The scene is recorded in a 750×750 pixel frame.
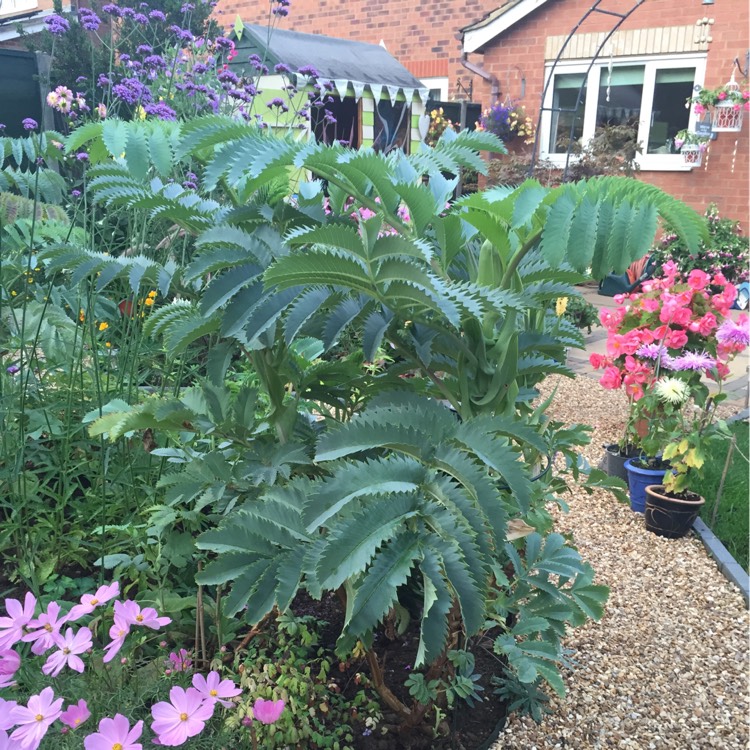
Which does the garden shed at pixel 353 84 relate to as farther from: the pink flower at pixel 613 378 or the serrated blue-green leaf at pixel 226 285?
the serrated blue-green leaf at pixel 226 285

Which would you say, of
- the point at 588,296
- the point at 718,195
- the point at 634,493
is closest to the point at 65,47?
the point at 588,296

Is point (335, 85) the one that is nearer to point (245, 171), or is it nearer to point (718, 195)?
point (718, 195)

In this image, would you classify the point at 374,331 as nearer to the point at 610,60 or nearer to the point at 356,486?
the point at 356,486

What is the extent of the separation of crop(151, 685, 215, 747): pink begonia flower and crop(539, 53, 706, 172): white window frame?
8841 mm

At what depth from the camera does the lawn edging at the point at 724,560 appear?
2.49 metres

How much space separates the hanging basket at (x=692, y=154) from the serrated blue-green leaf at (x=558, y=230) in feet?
27.2

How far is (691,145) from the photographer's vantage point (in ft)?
26.5

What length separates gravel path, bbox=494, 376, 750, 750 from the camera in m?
1.72

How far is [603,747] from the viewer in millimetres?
1643

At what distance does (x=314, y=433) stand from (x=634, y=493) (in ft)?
7.09

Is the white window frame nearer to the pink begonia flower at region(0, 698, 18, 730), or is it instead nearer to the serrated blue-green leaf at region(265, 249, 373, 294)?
the serrated blue-green leaf at region(265, 249, 373, 294)

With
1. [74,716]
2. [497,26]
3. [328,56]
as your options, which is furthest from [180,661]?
[497,26]

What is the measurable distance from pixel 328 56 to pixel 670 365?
6658mm

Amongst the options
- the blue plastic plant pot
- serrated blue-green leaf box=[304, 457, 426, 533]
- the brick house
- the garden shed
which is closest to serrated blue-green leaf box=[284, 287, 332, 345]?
serrated blue-green leaf box=[304, 457, 426, 533]
